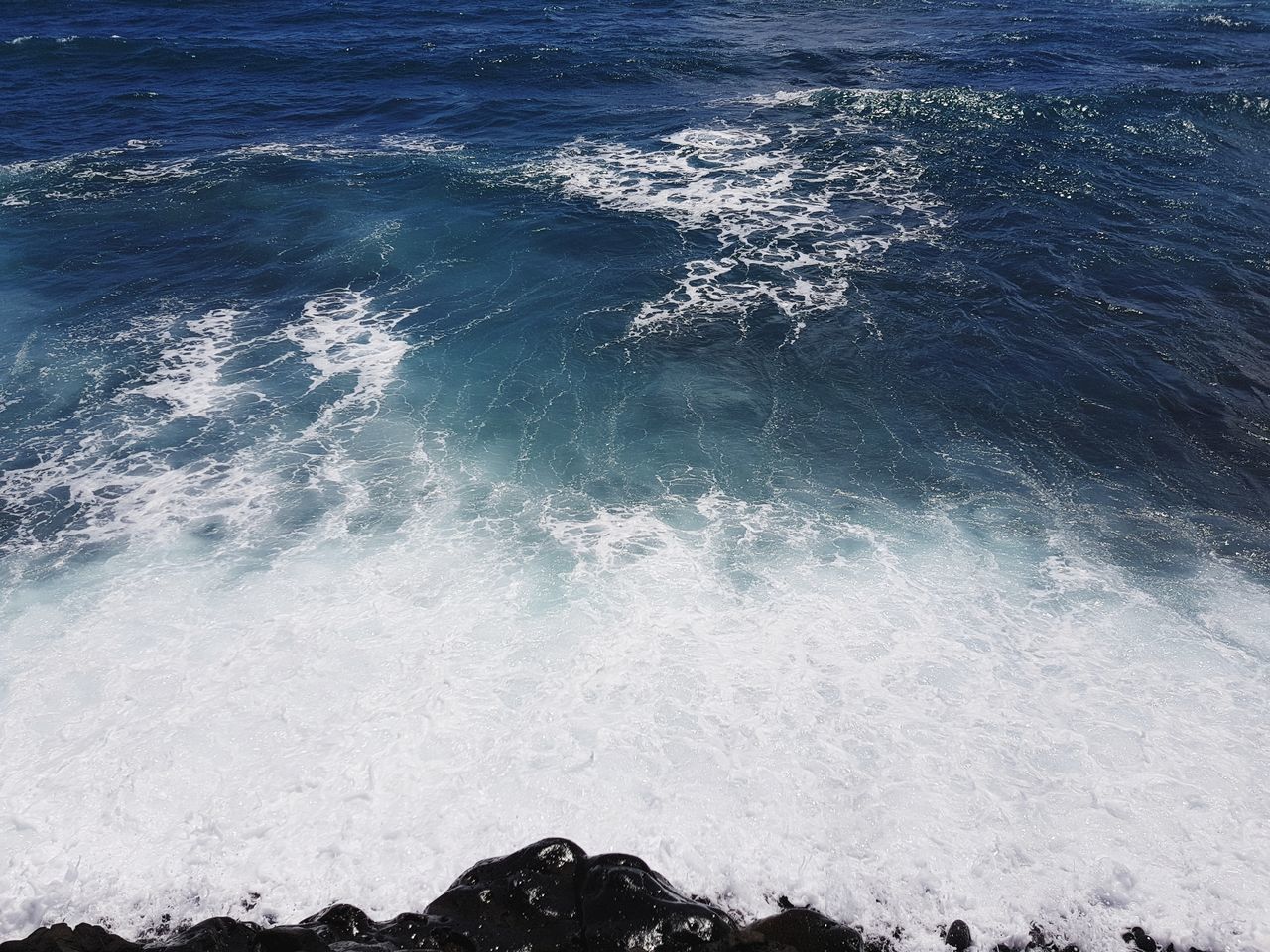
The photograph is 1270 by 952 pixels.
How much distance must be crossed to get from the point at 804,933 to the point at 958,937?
6.59ft

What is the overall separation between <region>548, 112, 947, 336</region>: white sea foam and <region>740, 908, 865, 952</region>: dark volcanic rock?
15.7 metres

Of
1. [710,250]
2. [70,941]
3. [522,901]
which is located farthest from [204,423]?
[710,250]

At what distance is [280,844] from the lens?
10766 millimetres

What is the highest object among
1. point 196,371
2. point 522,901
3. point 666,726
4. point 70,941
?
point 70,941

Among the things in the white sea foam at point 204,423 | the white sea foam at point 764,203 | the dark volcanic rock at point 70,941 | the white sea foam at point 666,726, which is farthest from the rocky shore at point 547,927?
the white sea foam at point 764,203

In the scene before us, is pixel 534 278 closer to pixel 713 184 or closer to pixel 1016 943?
pixel 713 184

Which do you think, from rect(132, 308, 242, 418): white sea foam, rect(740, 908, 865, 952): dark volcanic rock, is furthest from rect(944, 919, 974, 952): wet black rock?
rect(132, 308, 242, 418): white sea foam

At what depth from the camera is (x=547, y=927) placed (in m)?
9.08

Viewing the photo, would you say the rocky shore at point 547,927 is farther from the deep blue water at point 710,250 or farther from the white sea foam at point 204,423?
the deep blue water at point 710,250

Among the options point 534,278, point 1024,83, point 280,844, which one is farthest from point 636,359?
point 1024,83

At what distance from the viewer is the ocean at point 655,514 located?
1093 cm

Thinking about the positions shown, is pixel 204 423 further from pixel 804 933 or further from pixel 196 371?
pixel 804 933

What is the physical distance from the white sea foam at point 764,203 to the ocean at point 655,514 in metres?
0.21

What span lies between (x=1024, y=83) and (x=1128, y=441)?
88.5ft
